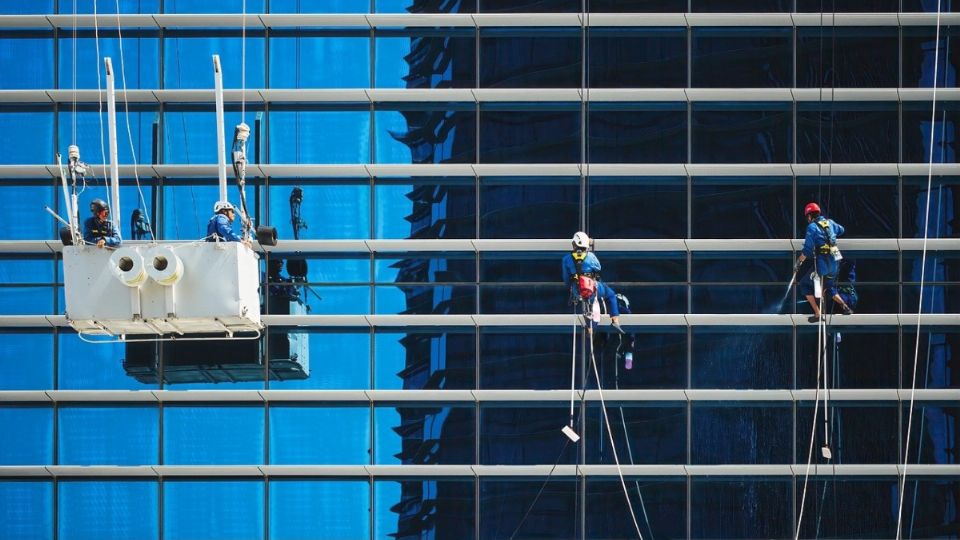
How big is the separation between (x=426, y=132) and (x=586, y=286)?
446cm

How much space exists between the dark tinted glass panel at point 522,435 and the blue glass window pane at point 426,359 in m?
0.74

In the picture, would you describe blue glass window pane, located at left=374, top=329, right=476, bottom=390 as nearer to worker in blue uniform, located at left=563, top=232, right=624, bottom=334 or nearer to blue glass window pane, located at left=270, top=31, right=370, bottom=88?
worker in blue uniform, located at left=563, top=232, right=624, bottom=334

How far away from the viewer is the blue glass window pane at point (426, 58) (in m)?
42.2

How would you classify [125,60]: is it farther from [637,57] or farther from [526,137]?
[637,57]

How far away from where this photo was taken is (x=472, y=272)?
137ft

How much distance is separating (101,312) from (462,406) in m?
7.80

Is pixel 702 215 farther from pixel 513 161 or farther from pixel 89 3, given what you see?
pixel 89 3

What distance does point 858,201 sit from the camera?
42.0 m

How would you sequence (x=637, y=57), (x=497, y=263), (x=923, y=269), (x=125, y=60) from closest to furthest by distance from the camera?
(x=497, y=263), (x=923, y=269), (x=637, y=57), (x=125, y=60)

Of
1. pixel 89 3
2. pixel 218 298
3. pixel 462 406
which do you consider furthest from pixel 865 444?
pixel 89 3

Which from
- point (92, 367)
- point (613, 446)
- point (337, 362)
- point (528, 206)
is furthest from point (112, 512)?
point (528, 206)

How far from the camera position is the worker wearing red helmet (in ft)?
131

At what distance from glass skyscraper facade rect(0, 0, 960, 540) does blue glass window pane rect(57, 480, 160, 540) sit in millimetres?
53

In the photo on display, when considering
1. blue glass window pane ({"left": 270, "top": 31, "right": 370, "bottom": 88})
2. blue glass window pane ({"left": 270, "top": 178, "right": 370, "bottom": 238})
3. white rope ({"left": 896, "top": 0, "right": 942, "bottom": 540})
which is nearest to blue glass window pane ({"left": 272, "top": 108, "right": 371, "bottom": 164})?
blue glass window pane ({"left": 270, "top": 178, "right": 370, "bottom": 238})
